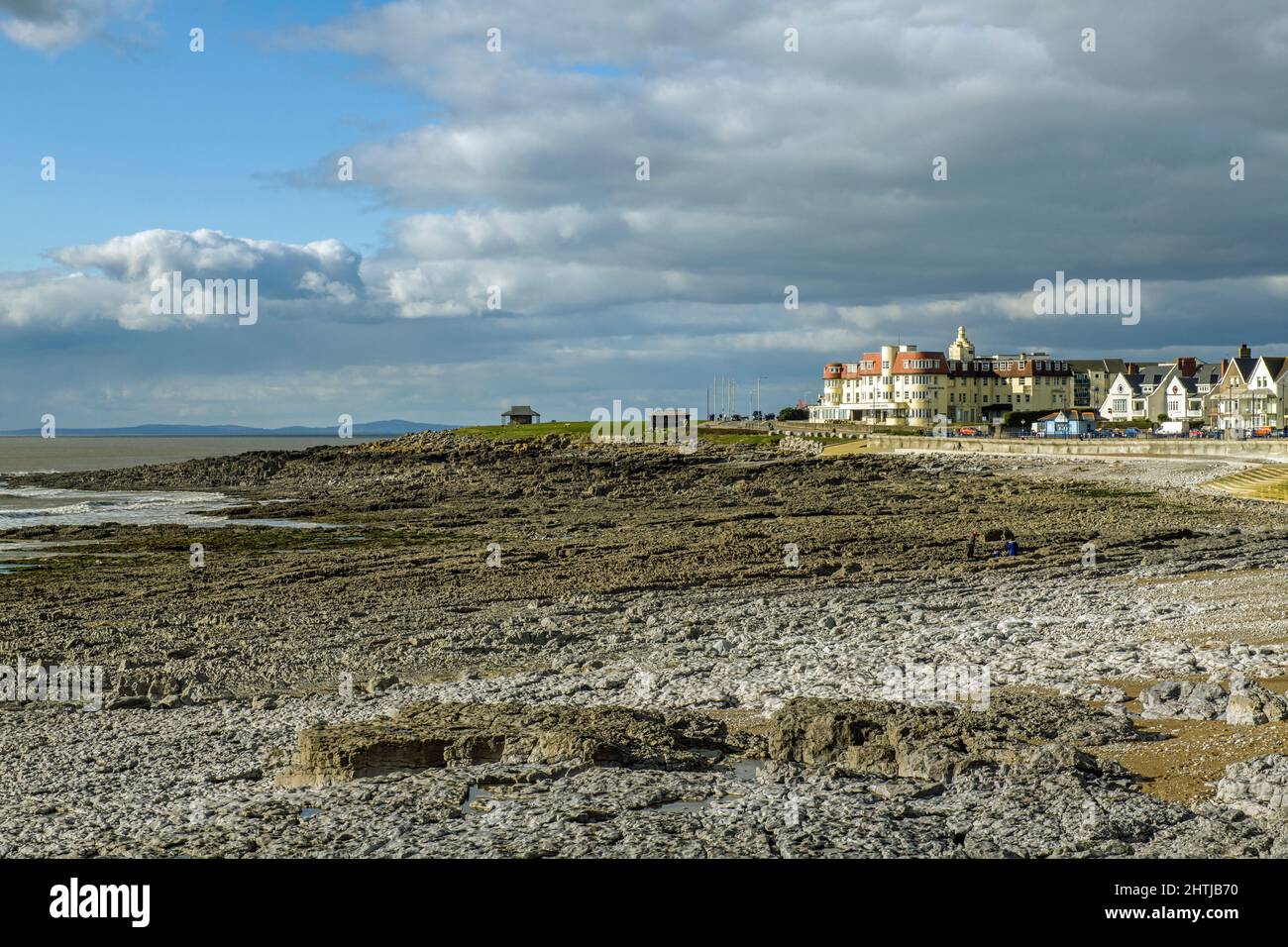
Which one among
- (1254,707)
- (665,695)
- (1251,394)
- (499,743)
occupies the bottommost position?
(665,695)

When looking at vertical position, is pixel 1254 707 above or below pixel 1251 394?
below

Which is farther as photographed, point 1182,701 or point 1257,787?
point 1182,701

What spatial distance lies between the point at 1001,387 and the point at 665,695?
138200 millimetres

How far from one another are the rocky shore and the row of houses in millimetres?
99090

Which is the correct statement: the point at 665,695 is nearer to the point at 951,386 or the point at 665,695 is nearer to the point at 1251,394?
the point at 1251,394

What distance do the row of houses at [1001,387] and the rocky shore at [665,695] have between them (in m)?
99.1

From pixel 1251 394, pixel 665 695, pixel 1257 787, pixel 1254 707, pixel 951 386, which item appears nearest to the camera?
pixel 1257 787

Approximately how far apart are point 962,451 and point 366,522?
46.7m

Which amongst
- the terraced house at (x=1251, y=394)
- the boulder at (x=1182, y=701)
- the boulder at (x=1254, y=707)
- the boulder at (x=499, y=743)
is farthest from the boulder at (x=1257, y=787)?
the terraced house at (x=1251, y=394)

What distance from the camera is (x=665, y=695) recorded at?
49.1 ft

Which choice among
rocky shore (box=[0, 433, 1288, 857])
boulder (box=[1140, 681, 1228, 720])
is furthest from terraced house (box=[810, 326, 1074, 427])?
boulder (box=[1140, 681, 1228, 720])

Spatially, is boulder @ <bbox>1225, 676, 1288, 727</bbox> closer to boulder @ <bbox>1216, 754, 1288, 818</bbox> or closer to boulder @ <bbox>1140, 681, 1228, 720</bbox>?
boulder @ <bbox>1140, 681, 1228, 720</bbox>

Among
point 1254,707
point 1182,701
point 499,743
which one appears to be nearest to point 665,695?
point 499,743

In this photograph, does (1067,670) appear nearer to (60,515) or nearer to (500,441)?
(60,515)
